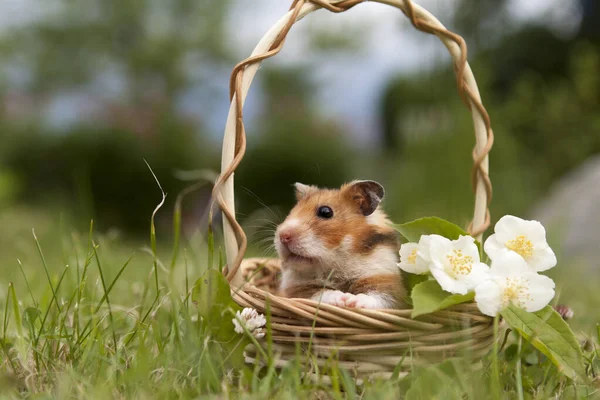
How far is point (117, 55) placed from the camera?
10578 millimetres

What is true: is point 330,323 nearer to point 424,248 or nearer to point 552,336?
point 424,248

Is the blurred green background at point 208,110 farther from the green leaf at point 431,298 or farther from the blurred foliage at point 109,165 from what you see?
the green leaf at point 431,298

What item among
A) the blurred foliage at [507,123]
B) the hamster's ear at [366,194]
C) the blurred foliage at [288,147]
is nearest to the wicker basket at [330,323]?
the hamster's ear at [366,194]

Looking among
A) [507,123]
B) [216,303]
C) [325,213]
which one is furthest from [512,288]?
[507,123]

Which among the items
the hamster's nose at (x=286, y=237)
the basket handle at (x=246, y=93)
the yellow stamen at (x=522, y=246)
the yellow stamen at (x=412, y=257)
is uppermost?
the basket handle at (x=246, y=93)

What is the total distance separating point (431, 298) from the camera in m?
1.85

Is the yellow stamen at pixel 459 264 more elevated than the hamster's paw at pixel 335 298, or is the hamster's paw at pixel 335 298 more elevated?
the yellow stamen at pixel 459 264

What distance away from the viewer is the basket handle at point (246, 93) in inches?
77.8

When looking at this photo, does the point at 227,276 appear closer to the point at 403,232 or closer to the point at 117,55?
the point at 403,232

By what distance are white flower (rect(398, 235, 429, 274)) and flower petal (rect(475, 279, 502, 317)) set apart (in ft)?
0.60

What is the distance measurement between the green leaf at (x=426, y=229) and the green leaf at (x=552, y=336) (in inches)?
13.0

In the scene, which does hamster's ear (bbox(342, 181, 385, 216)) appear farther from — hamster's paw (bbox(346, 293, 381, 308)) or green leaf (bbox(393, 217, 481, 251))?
hamster's paw (bbox(346, 293, 381, 308))

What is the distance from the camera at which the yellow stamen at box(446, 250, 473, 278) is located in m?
1.92

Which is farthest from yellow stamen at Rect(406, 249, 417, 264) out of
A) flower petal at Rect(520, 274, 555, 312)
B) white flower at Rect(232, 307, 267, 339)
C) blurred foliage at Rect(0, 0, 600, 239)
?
blurred foliage at Rect(0, 0, 600, 239)
